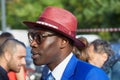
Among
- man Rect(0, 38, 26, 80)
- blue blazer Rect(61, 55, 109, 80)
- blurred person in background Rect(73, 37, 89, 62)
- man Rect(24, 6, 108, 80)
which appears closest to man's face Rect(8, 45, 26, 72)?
man Rect(0, 38, 26, 80)

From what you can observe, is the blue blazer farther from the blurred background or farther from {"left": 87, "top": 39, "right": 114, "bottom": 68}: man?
the blurred background

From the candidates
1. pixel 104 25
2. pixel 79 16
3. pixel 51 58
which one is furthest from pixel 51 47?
pixel 104 25

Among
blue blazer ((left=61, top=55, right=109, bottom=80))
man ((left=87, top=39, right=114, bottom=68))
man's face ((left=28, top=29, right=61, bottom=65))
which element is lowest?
man ((left=87, top=39, right=114, bottom=68))

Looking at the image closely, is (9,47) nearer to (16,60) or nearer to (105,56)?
(16,60)

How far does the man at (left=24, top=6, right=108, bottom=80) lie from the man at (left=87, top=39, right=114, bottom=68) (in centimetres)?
262

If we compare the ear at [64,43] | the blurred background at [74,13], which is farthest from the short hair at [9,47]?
the blurred background at [74,13]

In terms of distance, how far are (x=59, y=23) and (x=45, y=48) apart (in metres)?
0.22

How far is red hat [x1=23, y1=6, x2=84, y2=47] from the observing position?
4223 millimetres

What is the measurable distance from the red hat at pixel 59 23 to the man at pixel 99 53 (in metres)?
2.59

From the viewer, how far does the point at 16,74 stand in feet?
23.5

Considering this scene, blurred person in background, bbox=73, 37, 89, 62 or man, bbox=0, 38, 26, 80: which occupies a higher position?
man, bbox=0, 38, 26, 80

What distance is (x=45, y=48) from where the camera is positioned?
4.25 meters

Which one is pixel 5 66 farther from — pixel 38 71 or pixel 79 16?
pixel 79 16

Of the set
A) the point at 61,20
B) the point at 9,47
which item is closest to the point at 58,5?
the point at 9,47
